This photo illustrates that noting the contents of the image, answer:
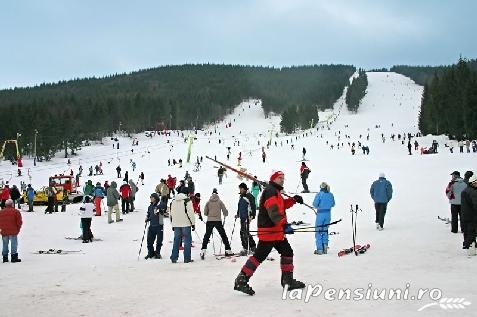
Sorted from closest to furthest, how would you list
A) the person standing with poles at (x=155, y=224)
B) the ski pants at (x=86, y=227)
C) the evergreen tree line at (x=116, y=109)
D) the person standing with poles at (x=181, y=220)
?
the person standing with poles at (x=181, y=220) → the person standing with poles at (x=155, y=224) → the ski pants at (x=86, y=227) → the evergreen tree line at (x=116, y=109)

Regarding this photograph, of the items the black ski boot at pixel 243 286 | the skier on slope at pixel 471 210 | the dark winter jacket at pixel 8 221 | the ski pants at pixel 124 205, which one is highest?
the skier on slope at pixel 471 210

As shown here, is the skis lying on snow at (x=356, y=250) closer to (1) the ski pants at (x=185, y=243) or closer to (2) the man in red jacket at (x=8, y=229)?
(1) the ski pants at (x=185, y=243)

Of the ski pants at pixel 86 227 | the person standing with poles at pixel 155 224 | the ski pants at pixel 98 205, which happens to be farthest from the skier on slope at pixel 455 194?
the ski pants at pixel 98 205

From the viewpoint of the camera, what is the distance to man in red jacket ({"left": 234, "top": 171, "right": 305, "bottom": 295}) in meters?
6.70

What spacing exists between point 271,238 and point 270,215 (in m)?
0.35

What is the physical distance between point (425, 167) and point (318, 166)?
10504 millimetres

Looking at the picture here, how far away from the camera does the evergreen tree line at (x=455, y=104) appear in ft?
175

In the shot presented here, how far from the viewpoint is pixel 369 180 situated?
2853 centimetres

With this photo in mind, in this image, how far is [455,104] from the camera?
5972 centimetres

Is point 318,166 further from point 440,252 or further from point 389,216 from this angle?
point 440,252

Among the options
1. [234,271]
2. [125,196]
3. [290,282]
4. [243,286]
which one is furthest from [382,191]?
[125,196]

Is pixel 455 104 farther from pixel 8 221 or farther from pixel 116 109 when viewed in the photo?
pixel 116 109

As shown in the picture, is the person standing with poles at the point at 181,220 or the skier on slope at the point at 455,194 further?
the skier on slope at the point at 455,194

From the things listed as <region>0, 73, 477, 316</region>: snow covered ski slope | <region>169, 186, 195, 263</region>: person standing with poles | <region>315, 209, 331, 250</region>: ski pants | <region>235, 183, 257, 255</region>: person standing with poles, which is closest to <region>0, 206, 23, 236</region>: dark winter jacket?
<region>0, 73, 477, 316</region>: snow covered ski slope
